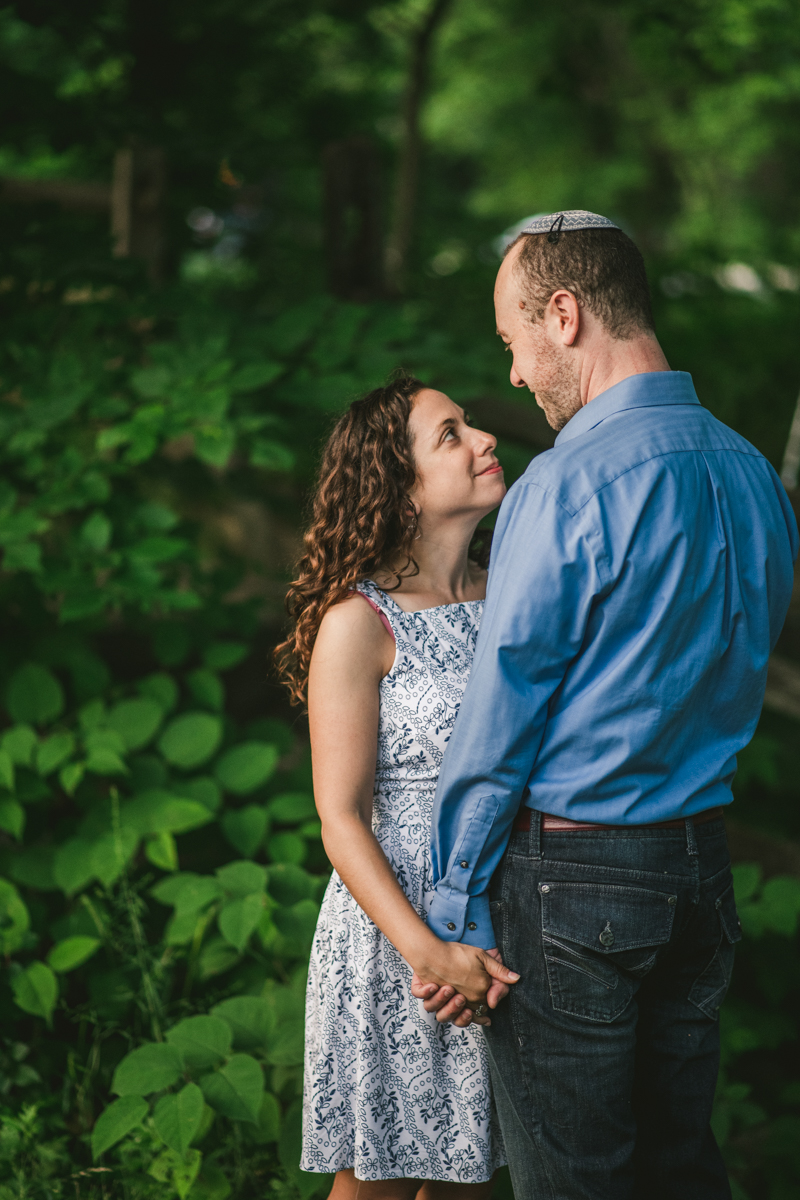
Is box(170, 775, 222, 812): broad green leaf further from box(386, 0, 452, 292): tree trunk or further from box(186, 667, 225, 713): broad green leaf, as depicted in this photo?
box(386, 0, 452, 292): tree trunk

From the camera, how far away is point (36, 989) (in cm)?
211

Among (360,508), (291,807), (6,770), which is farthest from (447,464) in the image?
(6,770)

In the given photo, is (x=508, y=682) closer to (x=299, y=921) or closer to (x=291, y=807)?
(x=299, y=921)

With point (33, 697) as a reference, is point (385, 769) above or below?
above

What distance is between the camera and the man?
4.02ft

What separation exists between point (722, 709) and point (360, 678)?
55 cm

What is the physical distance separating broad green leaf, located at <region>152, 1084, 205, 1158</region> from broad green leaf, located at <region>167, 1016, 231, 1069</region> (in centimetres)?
9

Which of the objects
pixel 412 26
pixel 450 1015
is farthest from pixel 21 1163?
pixel 412 26

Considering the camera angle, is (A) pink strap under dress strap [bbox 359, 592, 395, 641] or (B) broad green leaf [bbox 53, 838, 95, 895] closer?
(A) pink strap under dress strap [bbox 359, 592, 395, 641]

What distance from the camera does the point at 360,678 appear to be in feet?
4.93

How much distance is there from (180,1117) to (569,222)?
164 centimetres

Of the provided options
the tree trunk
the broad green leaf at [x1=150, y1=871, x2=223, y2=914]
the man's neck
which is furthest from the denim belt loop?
the tree trunk

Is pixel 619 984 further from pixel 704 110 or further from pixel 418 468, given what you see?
pixel 704 110

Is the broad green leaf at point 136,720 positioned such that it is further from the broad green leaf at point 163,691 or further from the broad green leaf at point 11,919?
the broad green leaf at point 11,919
